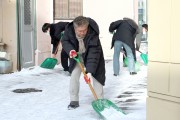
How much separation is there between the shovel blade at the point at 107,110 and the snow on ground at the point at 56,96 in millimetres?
83

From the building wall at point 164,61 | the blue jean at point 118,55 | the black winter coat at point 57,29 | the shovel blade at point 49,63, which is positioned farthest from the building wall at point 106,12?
the building wall at point 164,61

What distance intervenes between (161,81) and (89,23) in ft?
7.42

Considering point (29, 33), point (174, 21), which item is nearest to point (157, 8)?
point (174, 21)

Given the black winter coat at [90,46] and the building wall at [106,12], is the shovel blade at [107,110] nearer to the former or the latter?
the black winter coat at [90,46]

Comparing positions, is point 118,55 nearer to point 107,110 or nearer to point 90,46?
point 90,46

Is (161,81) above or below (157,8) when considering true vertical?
below

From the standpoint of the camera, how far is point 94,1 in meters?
16.3

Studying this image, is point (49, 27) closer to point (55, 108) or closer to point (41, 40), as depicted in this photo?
point (41, 40)

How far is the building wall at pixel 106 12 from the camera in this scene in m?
16.1

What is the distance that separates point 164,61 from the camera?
12.6 ft

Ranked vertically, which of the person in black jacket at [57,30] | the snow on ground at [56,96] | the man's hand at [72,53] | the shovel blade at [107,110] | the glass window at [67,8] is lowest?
the snow on ground at [56,96]

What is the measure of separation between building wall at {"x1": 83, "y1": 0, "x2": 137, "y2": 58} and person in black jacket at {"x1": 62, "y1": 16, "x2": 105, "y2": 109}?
9619 mm

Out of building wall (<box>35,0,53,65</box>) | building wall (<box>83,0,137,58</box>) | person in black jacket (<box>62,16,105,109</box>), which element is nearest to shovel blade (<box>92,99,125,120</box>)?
person in black jacket (<box>62,16,105,109</box>)

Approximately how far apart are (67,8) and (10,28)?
3.37 m
